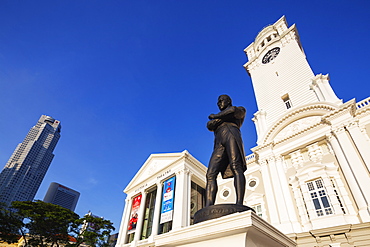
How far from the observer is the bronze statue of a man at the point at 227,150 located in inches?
121

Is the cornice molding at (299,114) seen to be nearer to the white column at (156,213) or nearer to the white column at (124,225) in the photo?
the white column at (156,213)

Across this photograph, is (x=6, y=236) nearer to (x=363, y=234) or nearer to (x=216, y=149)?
(x=216, y=149)

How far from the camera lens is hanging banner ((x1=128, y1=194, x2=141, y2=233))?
65.2ft

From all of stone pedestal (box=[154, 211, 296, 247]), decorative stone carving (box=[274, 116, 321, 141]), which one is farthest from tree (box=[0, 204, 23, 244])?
decorative stone carving (box=[274, 116, 321, 141])

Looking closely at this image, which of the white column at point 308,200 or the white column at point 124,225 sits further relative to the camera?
the white column at point 124,225

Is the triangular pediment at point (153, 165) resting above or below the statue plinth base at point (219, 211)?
above

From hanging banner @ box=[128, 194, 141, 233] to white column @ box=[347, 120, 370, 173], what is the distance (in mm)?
19609

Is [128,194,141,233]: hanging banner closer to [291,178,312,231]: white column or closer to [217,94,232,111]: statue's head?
[291,178,312,231]: white column

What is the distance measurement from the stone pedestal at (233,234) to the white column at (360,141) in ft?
39.7

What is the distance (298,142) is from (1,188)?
122m

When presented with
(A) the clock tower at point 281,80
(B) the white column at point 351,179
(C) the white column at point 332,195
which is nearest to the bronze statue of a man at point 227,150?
(B) the white column at point 351,179

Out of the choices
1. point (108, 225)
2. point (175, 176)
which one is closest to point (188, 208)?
point (175, 176)

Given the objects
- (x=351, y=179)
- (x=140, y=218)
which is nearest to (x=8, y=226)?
(x=140, y=218)

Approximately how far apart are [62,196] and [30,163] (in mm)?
46436
